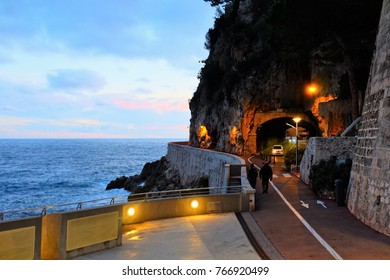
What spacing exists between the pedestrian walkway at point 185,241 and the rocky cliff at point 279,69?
20.2 meters

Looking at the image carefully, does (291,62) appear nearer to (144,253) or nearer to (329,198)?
(329,198)

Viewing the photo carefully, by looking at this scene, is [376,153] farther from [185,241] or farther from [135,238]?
[135,238]

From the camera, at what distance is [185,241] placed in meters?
11.5

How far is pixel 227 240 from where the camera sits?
38.5ft

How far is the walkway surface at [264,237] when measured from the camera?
1018cm

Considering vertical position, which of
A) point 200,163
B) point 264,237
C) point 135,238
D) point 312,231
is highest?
point 200,163

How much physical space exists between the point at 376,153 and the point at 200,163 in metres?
27.1

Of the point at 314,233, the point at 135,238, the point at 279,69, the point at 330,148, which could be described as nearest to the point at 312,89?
the point at 279,69

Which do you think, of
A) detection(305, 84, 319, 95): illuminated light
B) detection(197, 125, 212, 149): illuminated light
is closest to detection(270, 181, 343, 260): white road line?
detection(305, 84, 319, 95): illuminated light

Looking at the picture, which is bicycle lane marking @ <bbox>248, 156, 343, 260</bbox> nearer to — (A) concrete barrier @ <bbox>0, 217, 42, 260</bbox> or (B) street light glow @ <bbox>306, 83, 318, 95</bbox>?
(A) concrete barrier @ <bbox>0, 217, 42, 260</bbox>

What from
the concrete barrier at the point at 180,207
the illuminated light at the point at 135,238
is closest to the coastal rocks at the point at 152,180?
the concrete barrier at the point at 180,207

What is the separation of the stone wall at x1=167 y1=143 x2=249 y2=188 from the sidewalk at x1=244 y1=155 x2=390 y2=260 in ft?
23.6

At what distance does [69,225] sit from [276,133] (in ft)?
163

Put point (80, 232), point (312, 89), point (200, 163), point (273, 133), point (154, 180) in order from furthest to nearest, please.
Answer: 1. point (273, 133)
2. point (154, 180)
3. point (312, 89)
4. point (200, 163)
5. point (80, 232)
